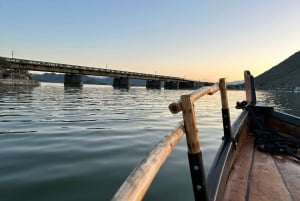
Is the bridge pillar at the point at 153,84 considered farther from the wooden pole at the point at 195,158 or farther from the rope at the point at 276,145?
the wooden pole at the point at 195,158

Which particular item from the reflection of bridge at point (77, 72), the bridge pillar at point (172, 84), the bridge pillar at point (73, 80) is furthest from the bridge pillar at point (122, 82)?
the bridge pillar at point (172, 84)

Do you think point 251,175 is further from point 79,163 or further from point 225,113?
point 79,163

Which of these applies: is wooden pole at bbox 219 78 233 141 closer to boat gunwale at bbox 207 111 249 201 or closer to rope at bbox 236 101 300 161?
boat gunwale at bbox 207 111 249 201

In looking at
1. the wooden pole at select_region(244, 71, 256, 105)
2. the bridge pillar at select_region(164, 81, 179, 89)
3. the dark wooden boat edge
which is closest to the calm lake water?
the dark wooden boat edge

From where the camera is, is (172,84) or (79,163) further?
(172,84)

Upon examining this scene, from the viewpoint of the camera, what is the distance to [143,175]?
4.93 ft

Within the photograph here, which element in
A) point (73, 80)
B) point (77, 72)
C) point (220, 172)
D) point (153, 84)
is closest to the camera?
point (220, 172)

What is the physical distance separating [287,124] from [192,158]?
581 centimetres

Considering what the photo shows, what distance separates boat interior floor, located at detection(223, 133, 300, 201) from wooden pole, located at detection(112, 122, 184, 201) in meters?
1.75

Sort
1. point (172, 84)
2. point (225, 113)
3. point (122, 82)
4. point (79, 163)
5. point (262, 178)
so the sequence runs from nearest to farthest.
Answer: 1. point (262, 178)
2. point (225, 113)
3. point (79, 163)
4. point (122, 82)
5. point (172, 84)

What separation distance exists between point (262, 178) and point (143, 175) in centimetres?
326

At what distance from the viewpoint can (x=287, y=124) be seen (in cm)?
731

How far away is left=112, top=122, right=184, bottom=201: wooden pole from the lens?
1291 millimetres

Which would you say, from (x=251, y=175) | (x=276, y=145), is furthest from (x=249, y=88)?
(x=251, y=175)
